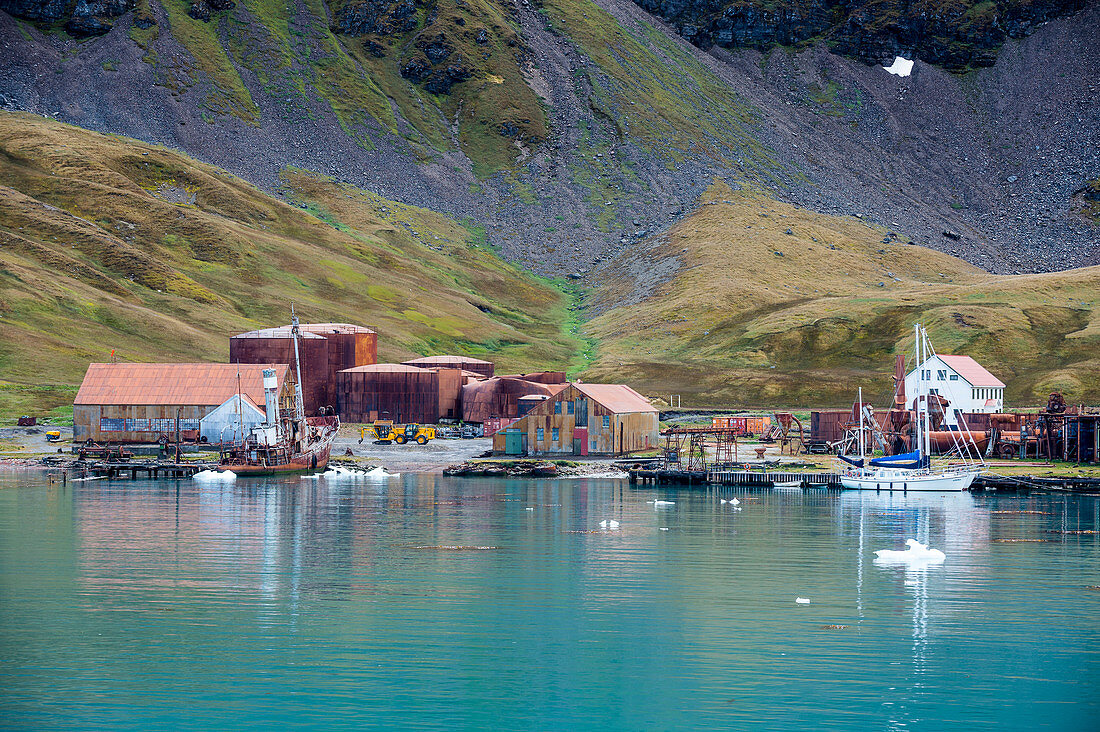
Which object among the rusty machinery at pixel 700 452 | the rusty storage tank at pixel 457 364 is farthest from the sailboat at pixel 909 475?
the rusty storage tank at pixel 457 364

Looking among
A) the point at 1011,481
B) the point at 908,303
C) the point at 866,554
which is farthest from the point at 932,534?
the point at 908,303

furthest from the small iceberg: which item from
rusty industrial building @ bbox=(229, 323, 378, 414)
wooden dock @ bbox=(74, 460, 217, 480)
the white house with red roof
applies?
the white house with red roof

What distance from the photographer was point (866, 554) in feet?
185

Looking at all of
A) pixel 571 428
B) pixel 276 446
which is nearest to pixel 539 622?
pixel 276 446

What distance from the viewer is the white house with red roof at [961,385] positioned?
12425 centimetres

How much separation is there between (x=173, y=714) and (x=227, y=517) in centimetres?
3922

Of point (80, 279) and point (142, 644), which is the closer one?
point (142, 644)

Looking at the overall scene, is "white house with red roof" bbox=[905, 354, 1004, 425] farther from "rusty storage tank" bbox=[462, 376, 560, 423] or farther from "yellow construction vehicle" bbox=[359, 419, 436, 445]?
"yellow construction vehicle" bbox=[359, 419, 436, 445]

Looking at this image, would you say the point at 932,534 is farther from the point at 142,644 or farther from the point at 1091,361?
the point at 1091,361

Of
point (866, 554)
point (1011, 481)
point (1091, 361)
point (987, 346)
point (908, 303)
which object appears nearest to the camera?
point (866, 554)

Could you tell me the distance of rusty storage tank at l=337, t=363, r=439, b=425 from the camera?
5290 inches

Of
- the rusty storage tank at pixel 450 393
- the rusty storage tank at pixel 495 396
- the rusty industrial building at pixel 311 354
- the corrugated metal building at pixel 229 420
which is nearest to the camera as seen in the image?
the corrugated metal building at pixel 229 420

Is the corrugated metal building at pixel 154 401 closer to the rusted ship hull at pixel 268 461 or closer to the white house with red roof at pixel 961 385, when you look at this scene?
the rusted ship hull at pixel 268 461

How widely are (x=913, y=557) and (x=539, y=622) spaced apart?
2095cm
